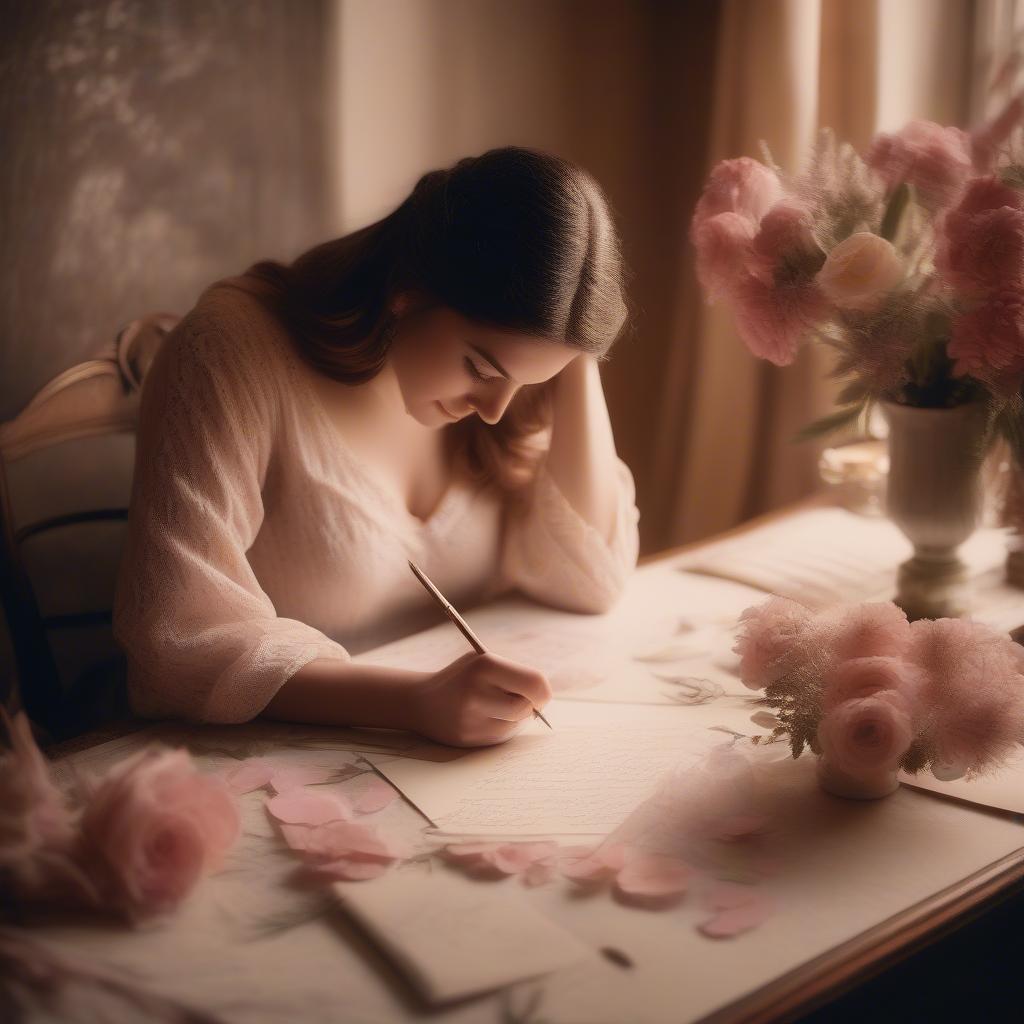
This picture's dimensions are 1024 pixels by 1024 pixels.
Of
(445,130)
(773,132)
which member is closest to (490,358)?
(445,130)

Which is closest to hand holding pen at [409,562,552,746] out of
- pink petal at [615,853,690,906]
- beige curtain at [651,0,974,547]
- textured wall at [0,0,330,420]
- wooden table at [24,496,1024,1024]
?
pink petal at [615,853,690,906]

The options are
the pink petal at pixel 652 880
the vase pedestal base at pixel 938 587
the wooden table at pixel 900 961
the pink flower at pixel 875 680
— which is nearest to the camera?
the wooden table at pixel 900 961

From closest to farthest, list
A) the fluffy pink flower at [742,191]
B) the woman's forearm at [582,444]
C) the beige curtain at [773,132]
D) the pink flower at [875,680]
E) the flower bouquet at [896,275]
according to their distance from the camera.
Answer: the pink flower at [875,680] < the flower bouquet at [896,275] < the fluffy pink flower at [742,191] < the woman's forearm at [582,444] < the beige curtain at [773,132]

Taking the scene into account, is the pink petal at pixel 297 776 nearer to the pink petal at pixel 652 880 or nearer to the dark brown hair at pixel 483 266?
the pink petal at pixel 652 880

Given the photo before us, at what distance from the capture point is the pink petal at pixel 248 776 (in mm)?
988

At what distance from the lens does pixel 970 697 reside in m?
0.93

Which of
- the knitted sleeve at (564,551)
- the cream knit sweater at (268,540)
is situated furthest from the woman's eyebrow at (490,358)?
the knitted sleeve at (564,551)

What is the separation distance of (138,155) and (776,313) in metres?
0.99

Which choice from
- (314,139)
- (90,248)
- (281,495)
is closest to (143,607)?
(281,495)

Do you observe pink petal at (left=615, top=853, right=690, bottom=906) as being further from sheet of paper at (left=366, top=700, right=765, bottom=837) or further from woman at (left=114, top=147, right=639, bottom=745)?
woman at (left=114, top=147, right=639, bottom=745)

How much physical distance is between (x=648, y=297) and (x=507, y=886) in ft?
5.91

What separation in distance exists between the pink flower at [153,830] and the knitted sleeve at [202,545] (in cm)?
26

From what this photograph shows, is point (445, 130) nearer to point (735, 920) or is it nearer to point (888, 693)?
point (888, 693)

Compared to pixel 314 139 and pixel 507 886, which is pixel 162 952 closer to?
pixel 507 886
